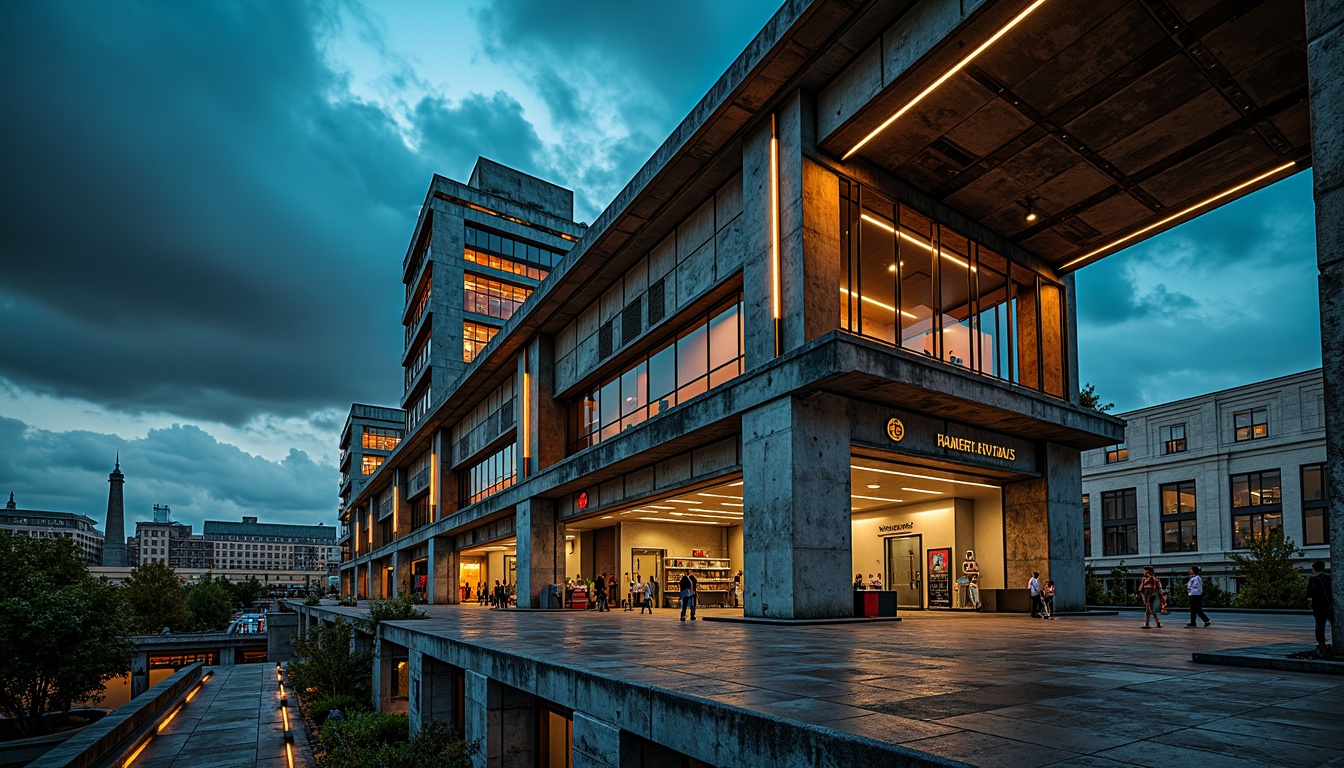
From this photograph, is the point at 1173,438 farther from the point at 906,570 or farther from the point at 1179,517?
the point at 906,570

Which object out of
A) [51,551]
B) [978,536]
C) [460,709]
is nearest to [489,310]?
[51,551]

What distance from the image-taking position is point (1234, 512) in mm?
56344

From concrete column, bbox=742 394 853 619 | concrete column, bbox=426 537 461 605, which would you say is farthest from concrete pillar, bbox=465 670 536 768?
concrete column, bbox=426 537 461 605

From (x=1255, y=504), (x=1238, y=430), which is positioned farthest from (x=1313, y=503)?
(x=1238, y=430)

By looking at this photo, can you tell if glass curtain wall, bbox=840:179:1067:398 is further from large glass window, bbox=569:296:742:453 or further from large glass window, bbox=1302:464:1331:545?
large glass window, bbox=1302:464:1331:545

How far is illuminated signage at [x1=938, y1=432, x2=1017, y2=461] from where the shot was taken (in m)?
22.8

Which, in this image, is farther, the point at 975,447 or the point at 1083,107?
the point at 975,447

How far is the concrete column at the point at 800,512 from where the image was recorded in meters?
18.8

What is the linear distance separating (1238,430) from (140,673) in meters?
76.7

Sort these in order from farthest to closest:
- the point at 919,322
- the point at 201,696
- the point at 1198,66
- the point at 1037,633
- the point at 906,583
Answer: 1. the point at 201,696
2. the point at 906,583
3. the point at 919,322
4. the point at 1198,66
5. the point at 1037,633

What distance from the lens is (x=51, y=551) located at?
36.4 m

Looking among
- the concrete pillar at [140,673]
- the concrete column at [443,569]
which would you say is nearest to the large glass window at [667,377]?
the concrete column at [443,569]

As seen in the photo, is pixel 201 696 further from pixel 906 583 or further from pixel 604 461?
pixel 906 583

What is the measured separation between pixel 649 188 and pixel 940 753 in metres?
22.0
